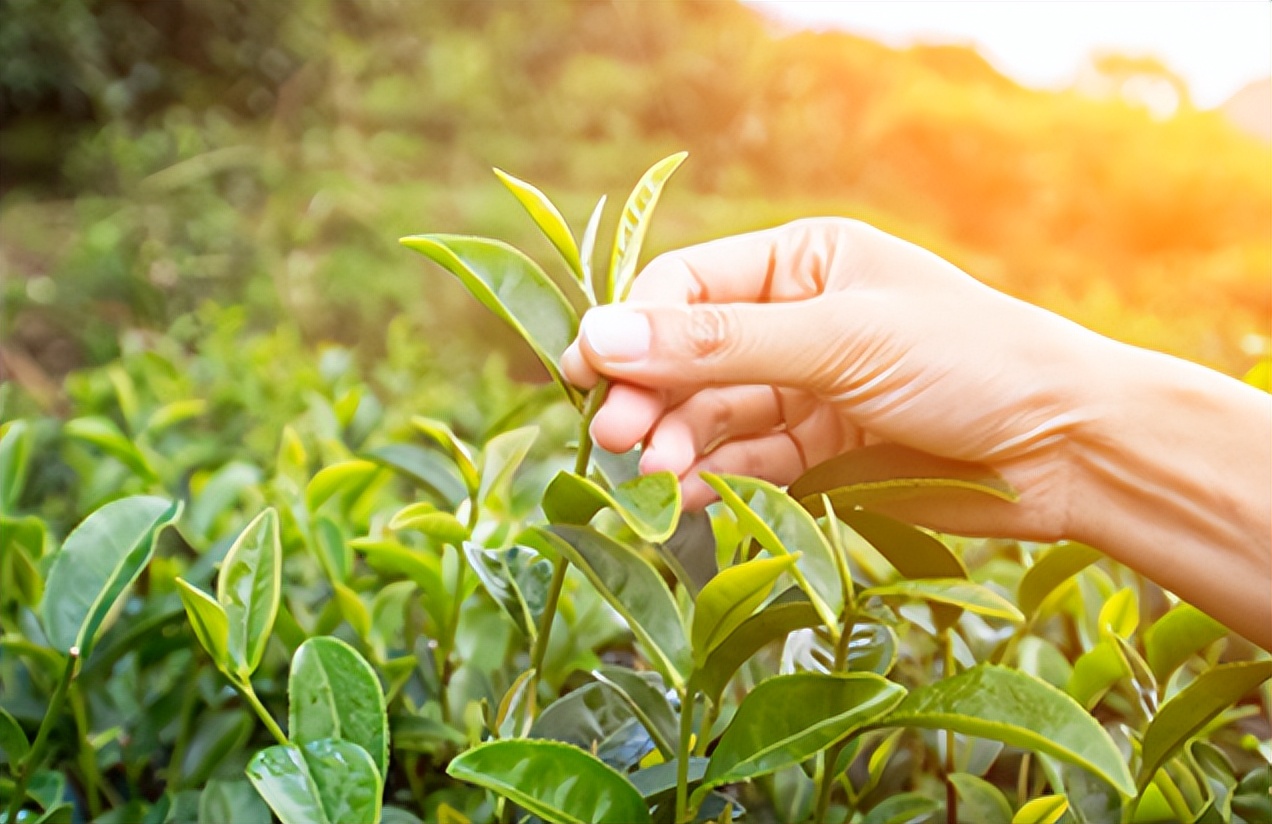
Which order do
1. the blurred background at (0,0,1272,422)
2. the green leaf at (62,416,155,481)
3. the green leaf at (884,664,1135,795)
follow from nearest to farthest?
the green leaf at (884,664,1135,795)
the green leaf at (62,416,155,481)
the blurred background at (0,0,1272,422)

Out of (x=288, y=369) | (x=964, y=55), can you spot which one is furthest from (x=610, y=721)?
(x=964, y=55)

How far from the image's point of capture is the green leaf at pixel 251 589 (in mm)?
549

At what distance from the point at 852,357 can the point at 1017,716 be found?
250mm

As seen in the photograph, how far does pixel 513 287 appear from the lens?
578mm

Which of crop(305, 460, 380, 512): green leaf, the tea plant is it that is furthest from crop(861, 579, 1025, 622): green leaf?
crop(305, 460, 380, 512): green leaf

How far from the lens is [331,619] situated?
73 centimetres

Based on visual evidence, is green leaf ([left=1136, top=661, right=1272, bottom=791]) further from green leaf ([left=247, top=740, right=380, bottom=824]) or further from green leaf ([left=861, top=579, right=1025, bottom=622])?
green leaf ([left=247, top=740, right=380, bottom=824])

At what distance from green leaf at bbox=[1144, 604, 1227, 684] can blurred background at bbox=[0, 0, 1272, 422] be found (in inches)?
53.8

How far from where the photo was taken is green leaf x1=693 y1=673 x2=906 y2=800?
0.45 metres

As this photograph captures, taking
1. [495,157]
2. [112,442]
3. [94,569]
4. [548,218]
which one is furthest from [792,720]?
[495,157]

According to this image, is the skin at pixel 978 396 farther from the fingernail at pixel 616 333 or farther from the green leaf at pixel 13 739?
the green leaf at pixel 13 739

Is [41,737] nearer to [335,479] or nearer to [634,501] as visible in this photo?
[335,479]

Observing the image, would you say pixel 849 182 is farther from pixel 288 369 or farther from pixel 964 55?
pixel 288 369

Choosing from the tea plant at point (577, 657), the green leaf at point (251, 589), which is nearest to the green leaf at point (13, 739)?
the tea plant at point (577, 657)
